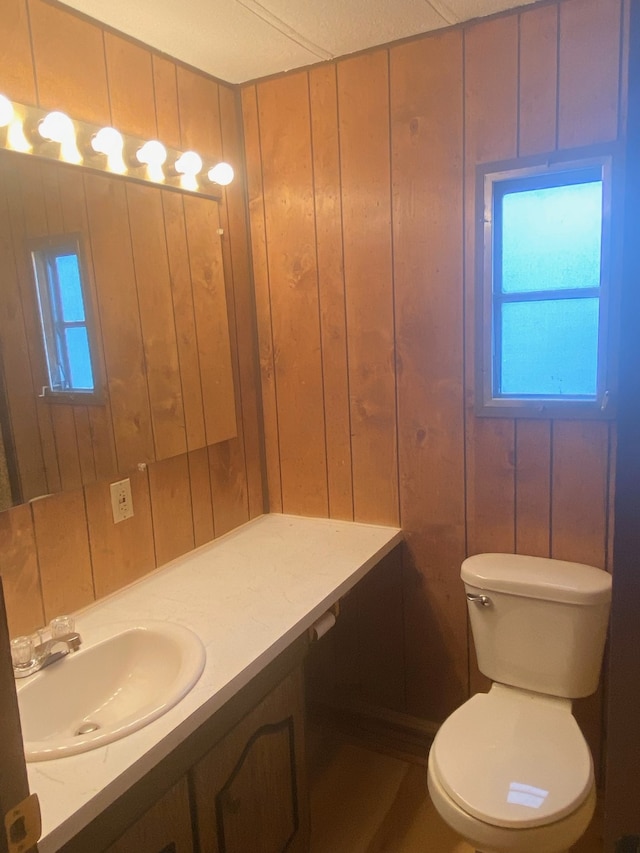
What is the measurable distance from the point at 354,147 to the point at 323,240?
0.29 m

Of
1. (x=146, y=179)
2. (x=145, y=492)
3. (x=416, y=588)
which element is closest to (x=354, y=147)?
(x=146, y=179)

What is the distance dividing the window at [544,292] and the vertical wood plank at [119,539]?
1.03 metres

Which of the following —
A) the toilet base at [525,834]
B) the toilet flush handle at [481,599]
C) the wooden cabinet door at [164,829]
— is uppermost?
the toilet flush handle at [481,599]

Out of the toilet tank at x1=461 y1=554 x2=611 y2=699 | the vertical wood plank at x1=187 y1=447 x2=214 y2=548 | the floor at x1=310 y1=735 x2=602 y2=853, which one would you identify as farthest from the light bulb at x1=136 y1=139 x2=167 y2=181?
the floor at x1=310 y1=735 x2=602 y2=853

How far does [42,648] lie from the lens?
134 centimetres

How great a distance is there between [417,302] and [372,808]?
1571mm

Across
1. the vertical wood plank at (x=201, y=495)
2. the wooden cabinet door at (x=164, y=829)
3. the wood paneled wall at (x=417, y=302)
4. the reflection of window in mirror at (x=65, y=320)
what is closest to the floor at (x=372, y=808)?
the wood paneled wall at (x=417, y=302)

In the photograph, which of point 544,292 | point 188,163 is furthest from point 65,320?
point 544,292

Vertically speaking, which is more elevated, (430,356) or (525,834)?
(430,356)

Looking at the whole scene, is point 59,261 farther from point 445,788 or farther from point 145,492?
point 445,788

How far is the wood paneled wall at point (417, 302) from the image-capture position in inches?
66.4

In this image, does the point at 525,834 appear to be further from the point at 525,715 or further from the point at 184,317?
the point at 184,317

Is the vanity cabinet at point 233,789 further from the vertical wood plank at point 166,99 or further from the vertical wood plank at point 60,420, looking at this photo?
the vertical wood plank at point 166,99

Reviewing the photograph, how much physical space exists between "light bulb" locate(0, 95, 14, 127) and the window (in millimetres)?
1204
